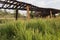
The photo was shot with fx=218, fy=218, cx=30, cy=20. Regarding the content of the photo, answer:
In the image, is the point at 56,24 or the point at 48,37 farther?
the point at 56,24

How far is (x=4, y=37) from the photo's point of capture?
7902mm

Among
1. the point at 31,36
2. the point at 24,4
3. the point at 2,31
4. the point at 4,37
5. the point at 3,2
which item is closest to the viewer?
the point at 31,36

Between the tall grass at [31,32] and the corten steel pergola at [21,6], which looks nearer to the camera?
the tall grass at [31,32]

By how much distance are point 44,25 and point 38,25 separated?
0.94ft

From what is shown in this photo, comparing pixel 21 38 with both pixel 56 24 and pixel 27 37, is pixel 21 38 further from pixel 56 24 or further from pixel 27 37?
pixel 56 24

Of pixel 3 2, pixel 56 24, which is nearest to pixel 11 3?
pixel 3 2

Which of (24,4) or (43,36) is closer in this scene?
(43,36)

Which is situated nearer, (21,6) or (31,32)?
(31,32)

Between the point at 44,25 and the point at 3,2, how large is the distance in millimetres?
11991

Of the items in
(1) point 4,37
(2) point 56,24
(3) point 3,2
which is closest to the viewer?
(1) point 4,37

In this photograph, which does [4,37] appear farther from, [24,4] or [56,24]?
[24,4]

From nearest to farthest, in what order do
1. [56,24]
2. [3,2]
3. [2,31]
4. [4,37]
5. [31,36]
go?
[31,36]
[4,37]
[2,31]
[56,24]
[3,2]

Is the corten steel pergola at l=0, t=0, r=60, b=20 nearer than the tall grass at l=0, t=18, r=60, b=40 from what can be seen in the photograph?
No

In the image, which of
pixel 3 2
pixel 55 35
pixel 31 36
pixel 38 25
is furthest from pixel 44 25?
pixel 3 2
